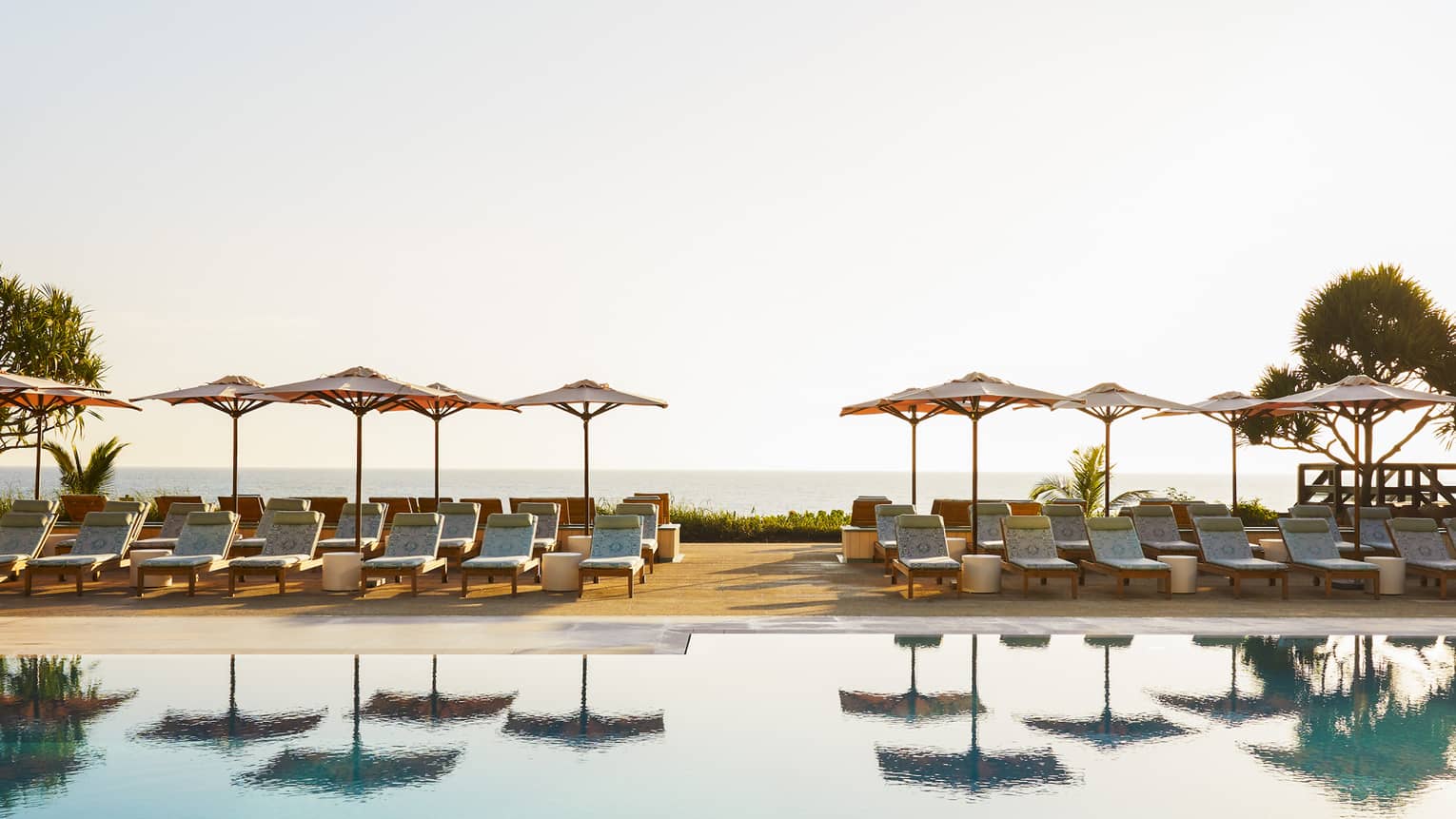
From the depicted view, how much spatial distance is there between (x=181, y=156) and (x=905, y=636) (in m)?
19.0

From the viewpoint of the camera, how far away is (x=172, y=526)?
1434cm

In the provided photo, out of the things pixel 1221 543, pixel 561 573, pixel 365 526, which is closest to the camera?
pixel 561 573

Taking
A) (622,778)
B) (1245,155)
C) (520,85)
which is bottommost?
(622,778)

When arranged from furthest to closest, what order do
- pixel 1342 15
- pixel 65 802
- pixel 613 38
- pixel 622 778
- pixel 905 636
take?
1. pixel 613 38
2. pixel 1342 15
3. pixel 905 636
4. pixel 622 778
5. pixel 65 802

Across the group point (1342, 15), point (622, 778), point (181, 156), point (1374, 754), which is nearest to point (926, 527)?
point (1374, 754)

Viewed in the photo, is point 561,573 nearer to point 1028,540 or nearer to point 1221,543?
point 1028,540

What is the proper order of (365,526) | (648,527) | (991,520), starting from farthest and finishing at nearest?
1. (365,526)
2. (991,520)
3. (648,527)

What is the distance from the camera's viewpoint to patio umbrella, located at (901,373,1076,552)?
1239 cm

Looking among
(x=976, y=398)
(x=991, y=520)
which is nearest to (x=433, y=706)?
(x=976, y=398)

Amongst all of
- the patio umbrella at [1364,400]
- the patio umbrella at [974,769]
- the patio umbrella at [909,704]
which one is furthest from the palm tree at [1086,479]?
the patio umbrella at [974,769]

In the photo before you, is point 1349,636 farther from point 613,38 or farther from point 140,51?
point 140,51

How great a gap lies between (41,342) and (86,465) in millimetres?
3133

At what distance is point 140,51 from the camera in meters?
17.7

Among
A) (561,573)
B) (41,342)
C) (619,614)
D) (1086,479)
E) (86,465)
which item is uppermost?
(41,342)
